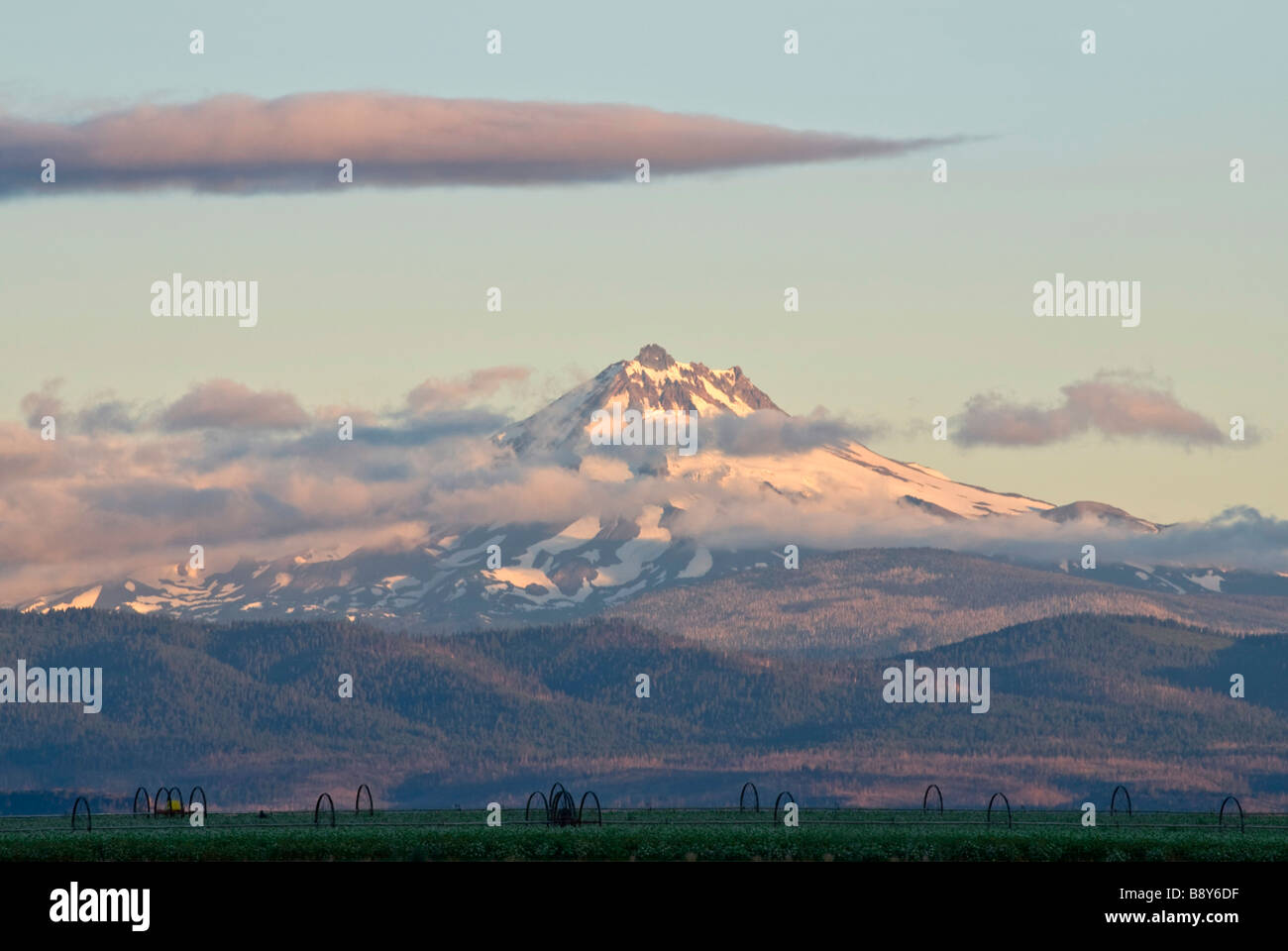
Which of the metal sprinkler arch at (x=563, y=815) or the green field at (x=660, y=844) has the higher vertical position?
the metal sprinkler arch at (x=563, y=815)

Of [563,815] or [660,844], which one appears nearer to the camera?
[660,844]

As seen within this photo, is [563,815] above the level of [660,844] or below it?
above

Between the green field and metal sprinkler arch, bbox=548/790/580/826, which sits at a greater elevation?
metal sprinkler arch, bbox=548/790/580/826

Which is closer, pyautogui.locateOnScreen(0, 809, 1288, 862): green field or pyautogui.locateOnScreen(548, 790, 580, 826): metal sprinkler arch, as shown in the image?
pyautogui.locateOnScreen(0, 809, 1288, 862): green field

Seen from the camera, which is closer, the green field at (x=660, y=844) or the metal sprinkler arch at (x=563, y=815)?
the green field at (x=660, y=844)

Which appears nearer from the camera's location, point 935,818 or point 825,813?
point 935,818
